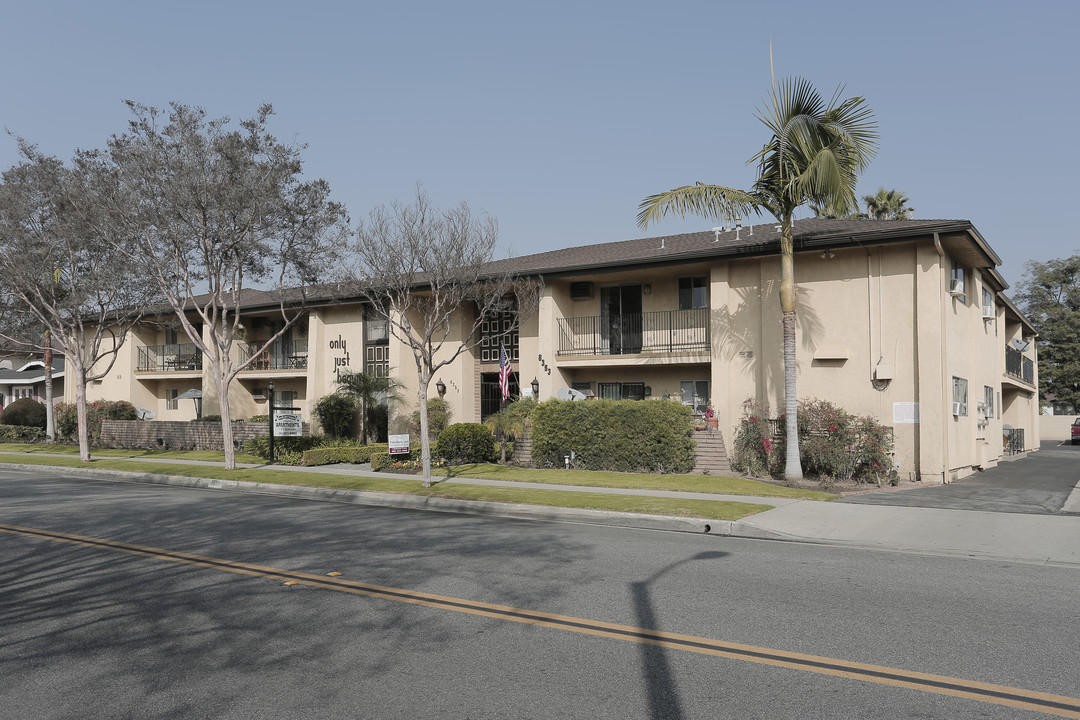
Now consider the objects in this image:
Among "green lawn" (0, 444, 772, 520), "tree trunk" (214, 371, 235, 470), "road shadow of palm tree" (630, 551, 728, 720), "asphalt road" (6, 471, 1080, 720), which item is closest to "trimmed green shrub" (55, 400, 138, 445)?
"green lawn" (0, 444, 772, 520)

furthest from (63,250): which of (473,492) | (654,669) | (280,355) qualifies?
(654,669)

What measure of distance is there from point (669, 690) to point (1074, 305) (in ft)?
195

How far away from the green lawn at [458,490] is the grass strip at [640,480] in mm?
1053

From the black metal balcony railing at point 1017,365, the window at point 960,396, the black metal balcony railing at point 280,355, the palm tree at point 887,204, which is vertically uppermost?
the palm tree at point 887,204

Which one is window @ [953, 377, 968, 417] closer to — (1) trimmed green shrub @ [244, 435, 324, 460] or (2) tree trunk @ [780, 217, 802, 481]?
(2) tree trunk @ [780, 217, 802, 481]

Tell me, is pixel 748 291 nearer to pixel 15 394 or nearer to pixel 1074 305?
pixel 1074 305

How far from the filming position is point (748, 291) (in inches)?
818

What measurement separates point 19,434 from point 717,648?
3981 cm

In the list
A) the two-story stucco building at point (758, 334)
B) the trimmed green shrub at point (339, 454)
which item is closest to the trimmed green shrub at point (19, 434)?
the two-story stucco building at point (758, 334)

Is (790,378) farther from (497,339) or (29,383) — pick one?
(29,383)

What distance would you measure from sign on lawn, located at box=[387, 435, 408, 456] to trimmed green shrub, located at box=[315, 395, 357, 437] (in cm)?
858

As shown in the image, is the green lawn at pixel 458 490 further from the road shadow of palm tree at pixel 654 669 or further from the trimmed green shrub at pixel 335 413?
the trimmed green shrub at pixel 335 413

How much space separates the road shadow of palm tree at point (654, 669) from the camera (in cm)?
448

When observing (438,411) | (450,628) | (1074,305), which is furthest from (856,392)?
(1074,305)
